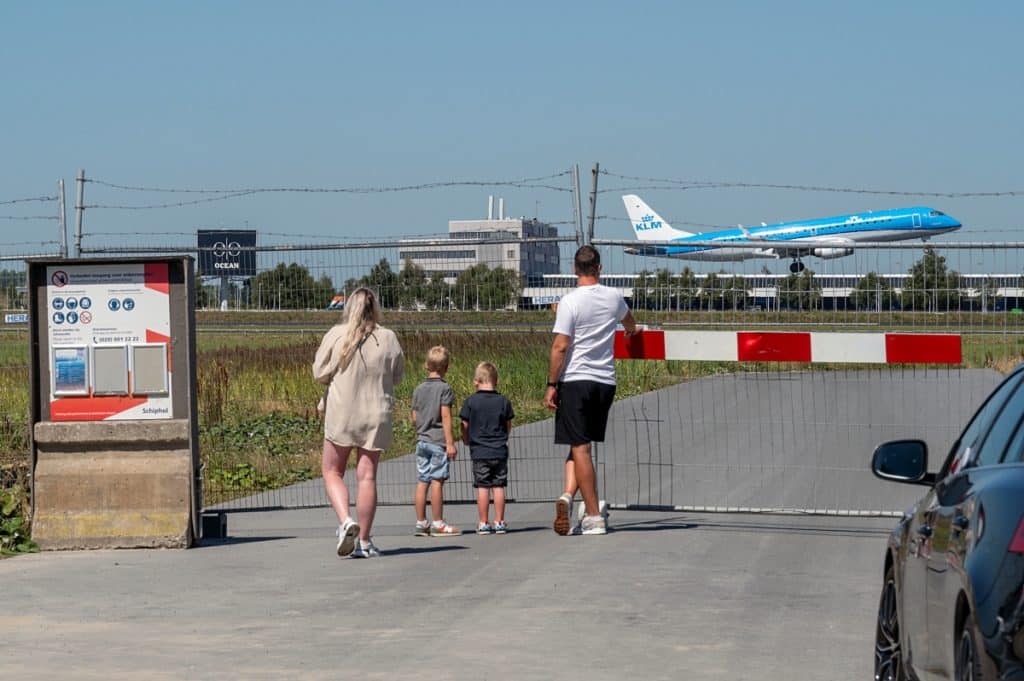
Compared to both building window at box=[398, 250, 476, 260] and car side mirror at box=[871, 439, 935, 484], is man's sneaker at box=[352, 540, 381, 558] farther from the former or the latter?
car side mirror at box=[871, 439, 935, 484]

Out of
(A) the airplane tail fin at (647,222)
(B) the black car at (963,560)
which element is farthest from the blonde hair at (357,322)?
(A) the airplane tail fin at (647,222)

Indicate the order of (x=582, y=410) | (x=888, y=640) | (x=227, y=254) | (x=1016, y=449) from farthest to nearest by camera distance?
1. (x=227, y=254)
2. (x=582, y=410)
3. (x=888, y=640)
4. (x=1016, y=449)

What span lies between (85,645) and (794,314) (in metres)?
6.92

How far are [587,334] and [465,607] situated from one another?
3.48 meters

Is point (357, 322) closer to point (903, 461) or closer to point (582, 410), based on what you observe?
point (582, 410)

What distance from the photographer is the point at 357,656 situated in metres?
6.82

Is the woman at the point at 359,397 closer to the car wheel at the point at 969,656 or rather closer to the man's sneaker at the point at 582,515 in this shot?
the man's sneaker at the point at 582,515

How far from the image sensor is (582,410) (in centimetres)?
1104

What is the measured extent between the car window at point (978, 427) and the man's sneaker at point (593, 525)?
5312mm

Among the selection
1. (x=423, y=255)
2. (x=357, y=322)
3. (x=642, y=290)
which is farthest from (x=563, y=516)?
(x=423, y=255)

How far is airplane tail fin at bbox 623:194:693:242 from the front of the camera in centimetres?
9644

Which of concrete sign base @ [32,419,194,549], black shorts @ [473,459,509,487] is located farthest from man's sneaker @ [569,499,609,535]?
concrete sign base @ [32,419,194,549]

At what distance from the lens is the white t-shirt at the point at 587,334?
1111cm

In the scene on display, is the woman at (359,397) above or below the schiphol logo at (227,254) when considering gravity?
below
